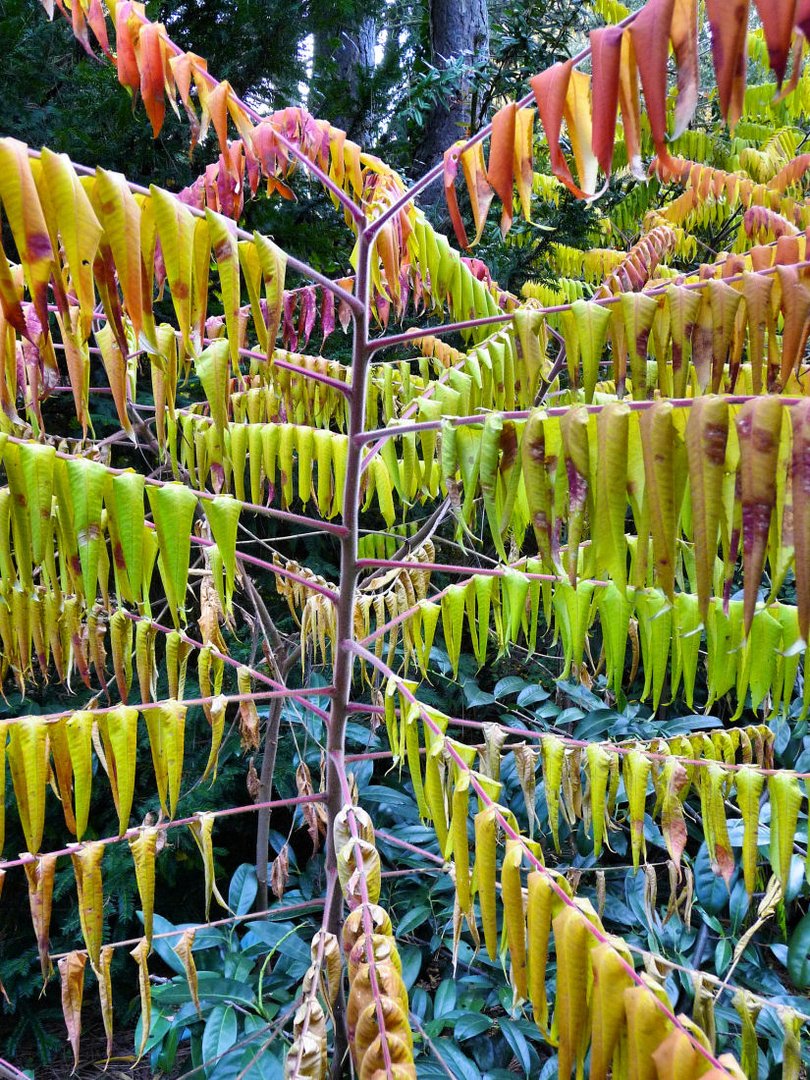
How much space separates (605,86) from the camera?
2.68 feet

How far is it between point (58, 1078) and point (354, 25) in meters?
4.96

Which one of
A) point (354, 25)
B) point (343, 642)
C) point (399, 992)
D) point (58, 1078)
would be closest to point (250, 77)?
point (354, 25)

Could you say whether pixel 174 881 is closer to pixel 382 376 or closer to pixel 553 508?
pixel 382 376

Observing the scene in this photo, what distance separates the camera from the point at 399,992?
751 mm

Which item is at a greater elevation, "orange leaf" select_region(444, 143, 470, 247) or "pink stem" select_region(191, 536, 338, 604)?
"orange leaf" select_region(444, 143, 470, 247)

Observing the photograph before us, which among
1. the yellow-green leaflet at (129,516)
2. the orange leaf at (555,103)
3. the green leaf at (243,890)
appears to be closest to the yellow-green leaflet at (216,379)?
the yellow-green leaflet at (129,516)

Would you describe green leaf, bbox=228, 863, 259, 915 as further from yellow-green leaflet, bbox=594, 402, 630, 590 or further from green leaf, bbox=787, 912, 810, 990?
yellow-green leaflet, bbox=594, 402, 630, 590

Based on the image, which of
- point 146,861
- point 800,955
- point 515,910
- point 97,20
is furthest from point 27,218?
point 800,955

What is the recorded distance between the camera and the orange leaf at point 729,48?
2.25ft

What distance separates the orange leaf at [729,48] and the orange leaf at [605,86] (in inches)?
4.9

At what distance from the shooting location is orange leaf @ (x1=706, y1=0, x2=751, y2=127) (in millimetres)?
686

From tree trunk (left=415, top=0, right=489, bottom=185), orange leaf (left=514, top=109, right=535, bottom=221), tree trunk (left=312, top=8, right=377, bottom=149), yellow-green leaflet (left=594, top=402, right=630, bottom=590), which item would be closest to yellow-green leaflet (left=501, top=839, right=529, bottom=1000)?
yellow-green leaflet (left=594, top=402, right=630, bottom=590)

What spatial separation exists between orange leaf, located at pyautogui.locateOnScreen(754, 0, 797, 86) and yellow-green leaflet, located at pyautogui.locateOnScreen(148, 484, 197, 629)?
79 cm

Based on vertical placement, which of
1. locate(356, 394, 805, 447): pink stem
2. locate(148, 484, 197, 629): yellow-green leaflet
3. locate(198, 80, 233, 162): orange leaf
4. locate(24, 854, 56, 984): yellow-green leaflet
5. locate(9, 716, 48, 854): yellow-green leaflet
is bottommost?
locate(24, 854, 56, 984): yellow-green leaflet
